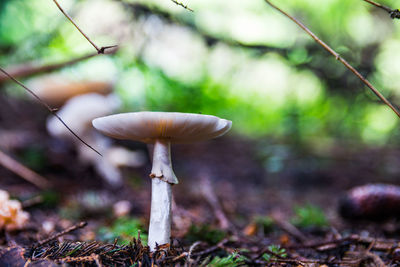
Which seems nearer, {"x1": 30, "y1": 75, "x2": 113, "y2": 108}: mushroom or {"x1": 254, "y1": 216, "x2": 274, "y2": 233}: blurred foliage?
{"x1": 254, "y1": 216, "x2": 274, "y2": 233}: blurred foliage

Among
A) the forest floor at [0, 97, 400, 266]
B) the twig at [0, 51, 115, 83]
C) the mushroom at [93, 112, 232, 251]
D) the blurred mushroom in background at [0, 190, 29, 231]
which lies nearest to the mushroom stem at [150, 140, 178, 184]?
the mushroom at [93, 112, 232, 251]

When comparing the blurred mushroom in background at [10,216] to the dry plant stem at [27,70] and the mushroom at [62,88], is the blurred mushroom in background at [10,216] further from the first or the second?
the mushroom at [62,88]

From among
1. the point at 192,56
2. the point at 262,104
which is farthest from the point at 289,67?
the point at 262,104

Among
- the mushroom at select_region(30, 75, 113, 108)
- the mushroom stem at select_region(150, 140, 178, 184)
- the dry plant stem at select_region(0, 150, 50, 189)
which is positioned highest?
the mushroom at select_region(30, 75, 113, 108)

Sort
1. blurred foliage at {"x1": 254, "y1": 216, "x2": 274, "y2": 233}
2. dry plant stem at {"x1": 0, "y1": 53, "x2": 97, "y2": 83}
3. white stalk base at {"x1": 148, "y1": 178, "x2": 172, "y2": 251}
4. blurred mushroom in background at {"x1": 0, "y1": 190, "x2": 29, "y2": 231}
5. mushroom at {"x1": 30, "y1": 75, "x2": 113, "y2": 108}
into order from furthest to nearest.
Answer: mushroom at {"x1": 30, "y1": 75, "x2": 113, "y2": 108}
dry plant stem at {"x1": 0, "y1": 53, "x2": 97, "y2": 83}
blurred foliage at {"x1": 254, "y1": 216, "x2": 274, "y2": 233}
blurred mushroom in background at {"x1": 0, "y1": 190, "x2": 29, "y2": 231}
white stalk base at {"x1": 148, "y1": 178, "x2": 172, "y2": 251}

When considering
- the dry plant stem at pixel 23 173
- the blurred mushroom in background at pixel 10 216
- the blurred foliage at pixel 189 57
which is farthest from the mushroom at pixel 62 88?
the blurred mushroom in background at pixel 10 216

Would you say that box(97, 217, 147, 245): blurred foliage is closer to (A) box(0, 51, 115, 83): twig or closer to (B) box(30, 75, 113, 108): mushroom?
(A) box(0, 51, 115, 83): twig

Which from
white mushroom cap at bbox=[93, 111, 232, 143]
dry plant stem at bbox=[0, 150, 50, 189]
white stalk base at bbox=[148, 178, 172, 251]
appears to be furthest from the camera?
dry plant stem at bbox=[0, 150, 50, 189]

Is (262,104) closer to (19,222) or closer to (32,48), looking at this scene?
(32,48)
